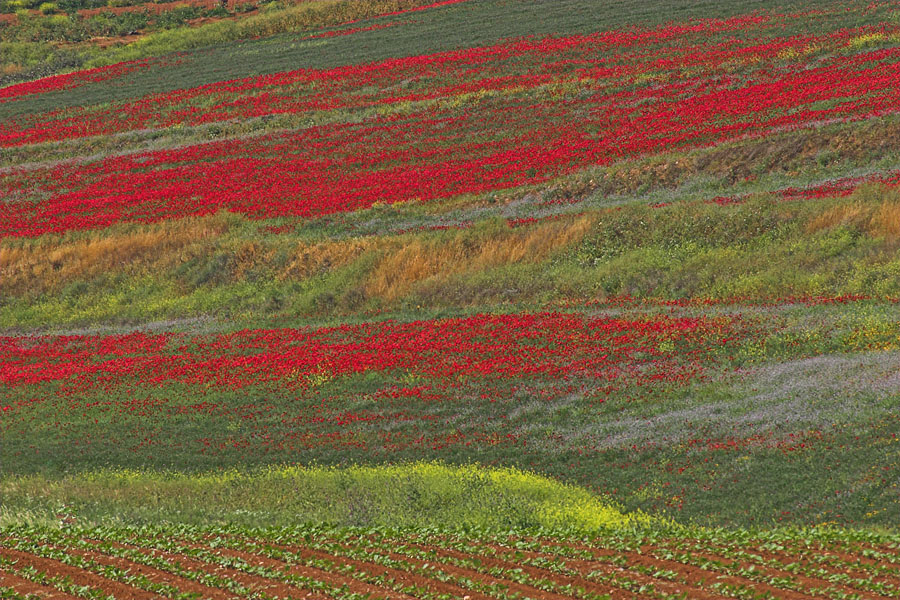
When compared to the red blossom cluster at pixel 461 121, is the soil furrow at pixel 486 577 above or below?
below

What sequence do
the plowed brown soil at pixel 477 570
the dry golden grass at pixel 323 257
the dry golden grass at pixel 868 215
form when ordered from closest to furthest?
the plowed brown soil at pixel 477 570
the dry golden grass at pixel 868 215
the dry golden grass at pixel 323 257

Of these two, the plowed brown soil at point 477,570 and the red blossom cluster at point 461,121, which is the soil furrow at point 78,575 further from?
the red blossom cluster at point 461,121

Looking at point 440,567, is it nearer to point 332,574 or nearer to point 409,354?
point 332,574

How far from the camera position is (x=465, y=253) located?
35.8 meters

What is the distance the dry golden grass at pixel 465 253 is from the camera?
34.4m

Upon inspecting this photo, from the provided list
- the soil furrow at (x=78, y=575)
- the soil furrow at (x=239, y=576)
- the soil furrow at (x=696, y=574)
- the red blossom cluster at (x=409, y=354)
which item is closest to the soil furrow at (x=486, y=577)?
the soil furrow at (x=696, y=574)

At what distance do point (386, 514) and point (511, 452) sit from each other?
3.95 m

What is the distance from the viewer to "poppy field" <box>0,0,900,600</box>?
47.0 ft

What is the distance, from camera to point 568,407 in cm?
2194

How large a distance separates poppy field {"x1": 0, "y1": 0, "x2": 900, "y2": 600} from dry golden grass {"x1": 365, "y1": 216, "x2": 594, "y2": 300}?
15 cm

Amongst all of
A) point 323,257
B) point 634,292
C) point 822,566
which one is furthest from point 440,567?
point 323,257

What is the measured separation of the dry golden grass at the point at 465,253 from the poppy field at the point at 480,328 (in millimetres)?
152

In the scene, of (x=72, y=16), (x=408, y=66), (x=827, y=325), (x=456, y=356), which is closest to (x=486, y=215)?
(x=456, y=356)

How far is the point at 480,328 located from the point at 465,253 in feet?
26.8
